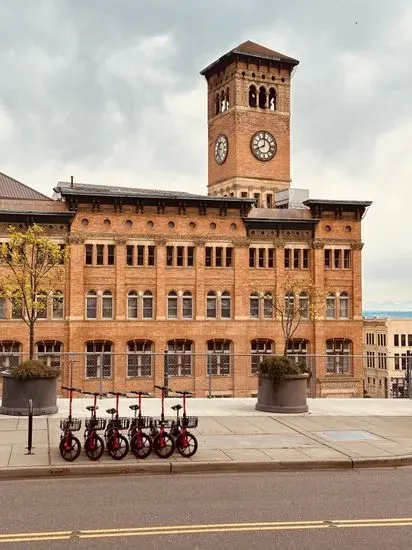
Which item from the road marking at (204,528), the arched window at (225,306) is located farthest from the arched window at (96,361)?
the road marking at (204,528)

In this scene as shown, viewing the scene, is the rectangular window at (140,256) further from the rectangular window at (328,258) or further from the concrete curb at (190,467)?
the concrete curb at (190,467)

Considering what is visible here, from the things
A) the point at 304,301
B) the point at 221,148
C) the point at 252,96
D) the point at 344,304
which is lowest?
the point at 344,304

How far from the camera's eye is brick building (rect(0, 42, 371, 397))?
2037 inches

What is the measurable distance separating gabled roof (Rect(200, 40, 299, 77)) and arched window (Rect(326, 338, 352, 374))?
31.0 meters

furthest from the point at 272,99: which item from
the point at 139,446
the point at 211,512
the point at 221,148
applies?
the point at 211,512

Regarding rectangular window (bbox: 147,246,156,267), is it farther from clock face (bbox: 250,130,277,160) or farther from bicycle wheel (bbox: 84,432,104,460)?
bicycle wheel (bbox: 84,432,104,460)

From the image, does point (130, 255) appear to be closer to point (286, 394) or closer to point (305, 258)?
point (305, 258)

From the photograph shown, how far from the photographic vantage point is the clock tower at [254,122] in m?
70.2

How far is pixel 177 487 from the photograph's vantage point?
472 inches

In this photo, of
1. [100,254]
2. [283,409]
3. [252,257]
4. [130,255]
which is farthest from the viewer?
[252,257]

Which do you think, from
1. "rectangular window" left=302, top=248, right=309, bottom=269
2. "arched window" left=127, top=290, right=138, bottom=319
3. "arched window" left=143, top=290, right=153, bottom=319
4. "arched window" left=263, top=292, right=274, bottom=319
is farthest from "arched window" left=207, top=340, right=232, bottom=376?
"rectangular window" left=302, top=248, right=309, bottom=269

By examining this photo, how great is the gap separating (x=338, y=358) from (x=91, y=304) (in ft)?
63.9

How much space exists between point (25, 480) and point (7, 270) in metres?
39.1

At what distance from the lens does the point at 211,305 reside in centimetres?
5472
